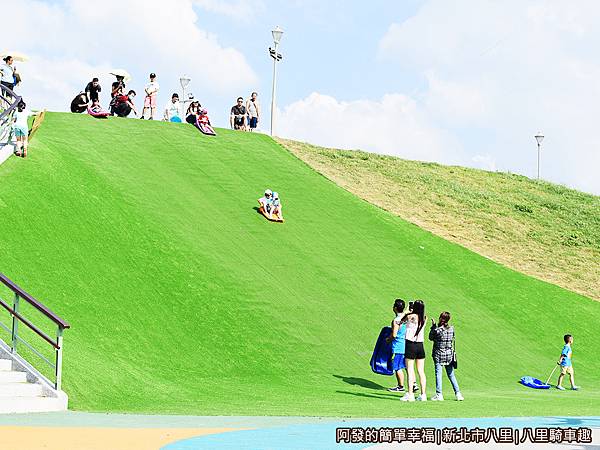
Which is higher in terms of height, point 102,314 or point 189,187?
point 189,187

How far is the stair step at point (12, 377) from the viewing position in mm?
14727

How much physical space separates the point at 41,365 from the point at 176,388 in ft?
9.62

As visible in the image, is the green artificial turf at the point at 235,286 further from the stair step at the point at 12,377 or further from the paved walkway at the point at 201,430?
the paved walkway at the point at 201,430

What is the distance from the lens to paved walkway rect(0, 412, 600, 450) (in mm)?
10711

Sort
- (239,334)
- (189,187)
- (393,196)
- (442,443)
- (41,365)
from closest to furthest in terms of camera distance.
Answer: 1. (442,443)
2. (41,365)
3. (239,334)
4. (189,187)
5. (393,196)

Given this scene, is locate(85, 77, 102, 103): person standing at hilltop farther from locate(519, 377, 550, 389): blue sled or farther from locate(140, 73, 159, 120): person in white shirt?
locate(519, 377, 550, 389): blue sled

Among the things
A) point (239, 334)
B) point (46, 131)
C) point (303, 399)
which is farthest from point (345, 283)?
point (46, 131)

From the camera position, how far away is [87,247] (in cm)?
2347

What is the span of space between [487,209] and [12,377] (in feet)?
105

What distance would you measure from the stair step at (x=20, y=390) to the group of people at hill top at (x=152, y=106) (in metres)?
23.1

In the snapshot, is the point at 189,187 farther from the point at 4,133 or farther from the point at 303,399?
the point at 303,399

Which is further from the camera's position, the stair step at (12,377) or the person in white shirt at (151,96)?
the person in white shirt at (151,96)

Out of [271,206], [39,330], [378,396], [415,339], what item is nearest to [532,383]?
[378,396]

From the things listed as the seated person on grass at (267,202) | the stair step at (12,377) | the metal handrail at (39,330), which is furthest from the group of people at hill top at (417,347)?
the seated person on grass at (267,202)
